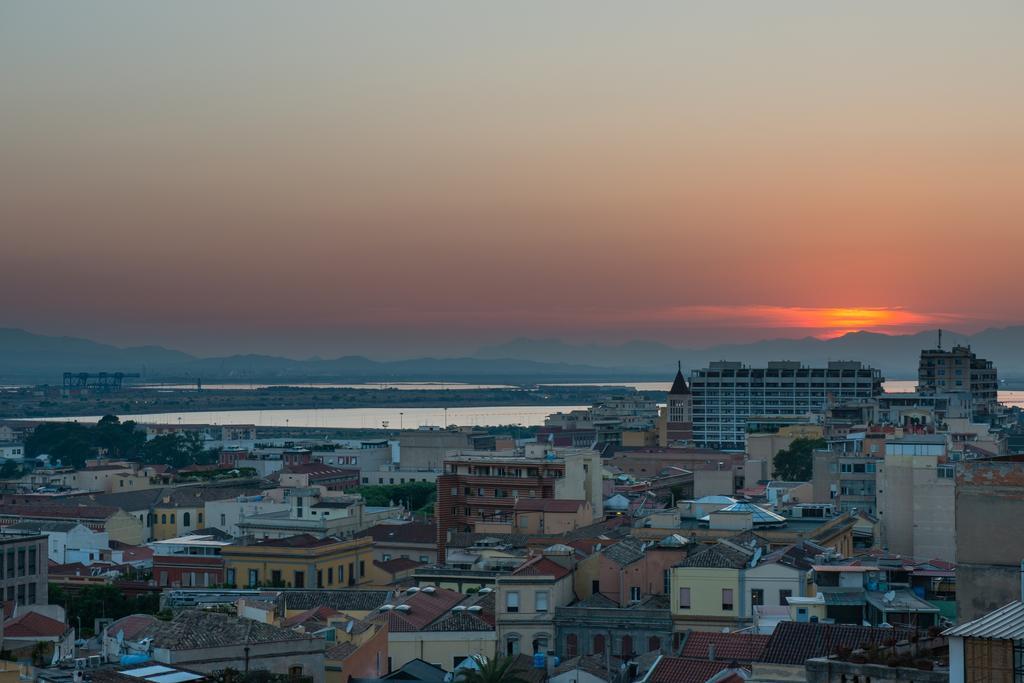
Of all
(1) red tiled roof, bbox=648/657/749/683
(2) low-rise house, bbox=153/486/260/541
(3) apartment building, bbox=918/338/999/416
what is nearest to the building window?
(1) red tiled roof, bbox=648/657/749/683

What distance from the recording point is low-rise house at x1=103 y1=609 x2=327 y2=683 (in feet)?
96.2

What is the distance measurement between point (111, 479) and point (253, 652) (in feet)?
245

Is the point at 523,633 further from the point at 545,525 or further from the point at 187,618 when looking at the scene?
the point at 545,525

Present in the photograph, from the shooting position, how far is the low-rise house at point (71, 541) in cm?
7062

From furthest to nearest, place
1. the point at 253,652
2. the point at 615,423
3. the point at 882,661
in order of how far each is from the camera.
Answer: the point at 615,423
the point at 253,652
the point at 882,661

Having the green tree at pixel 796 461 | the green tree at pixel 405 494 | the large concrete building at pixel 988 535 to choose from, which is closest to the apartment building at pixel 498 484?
the green tree at pixel 405 494

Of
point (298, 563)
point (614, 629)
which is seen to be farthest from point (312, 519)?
point (614, 629)

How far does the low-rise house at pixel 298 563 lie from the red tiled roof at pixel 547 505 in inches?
241

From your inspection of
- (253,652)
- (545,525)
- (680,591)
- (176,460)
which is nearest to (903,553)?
(545,525)

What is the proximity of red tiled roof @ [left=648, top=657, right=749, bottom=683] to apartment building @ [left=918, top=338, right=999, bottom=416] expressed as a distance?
440 ft

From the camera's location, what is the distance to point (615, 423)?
541 feet

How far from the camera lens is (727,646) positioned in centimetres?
2861

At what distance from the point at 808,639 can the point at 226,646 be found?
11.3m

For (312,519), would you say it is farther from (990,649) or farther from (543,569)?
(990,649)
